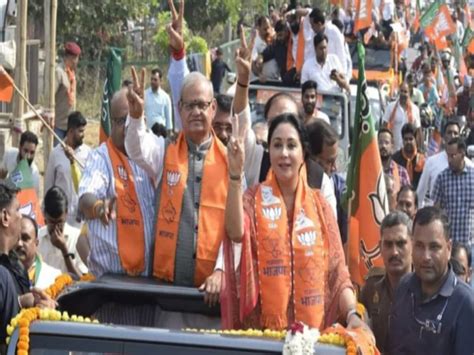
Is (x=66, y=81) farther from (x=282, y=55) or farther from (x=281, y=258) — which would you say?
(x=281, y=258)

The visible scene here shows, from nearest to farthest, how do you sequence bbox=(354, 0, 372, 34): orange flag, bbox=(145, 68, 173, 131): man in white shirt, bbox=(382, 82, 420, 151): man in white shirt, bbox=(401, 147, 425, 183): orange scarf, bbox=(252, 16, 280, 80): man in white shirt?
bbox=(401, 147, 425, 183): orange scarf, bbox=(145, 68, 173, 131): man in white shirt, bbox=(252, 16, 280, 80): man in white shirt, bbox=(382, 82, 420, 151): man in white shirt, bbox=(354, 0, 372, 34): orange flag

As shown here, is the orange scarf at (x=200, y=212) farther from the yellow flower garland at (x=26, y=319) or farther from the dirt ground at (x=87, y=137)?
the dirt ground at (x=87, y=137)

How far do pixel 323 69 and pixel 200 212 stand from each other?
352 inches

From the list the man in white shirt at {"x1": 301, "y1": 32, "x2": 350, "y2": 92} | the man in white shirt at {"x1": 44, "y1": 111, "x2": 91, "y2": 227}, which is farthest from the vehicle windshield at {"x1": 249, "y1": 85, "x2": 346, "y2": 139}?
the man in white shirt at {"x1": 44, "y1": 111, "x2": 91, "y2": 227}

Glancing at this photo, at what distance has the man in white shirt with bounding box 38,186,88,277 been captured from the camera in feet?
28.4

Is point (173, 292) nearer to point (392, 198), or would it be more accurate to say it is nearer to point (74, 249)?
point (74, 249)

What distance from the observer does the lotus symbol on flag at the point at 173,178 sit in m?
6.89

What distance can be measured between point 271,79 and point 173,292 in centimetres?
1077

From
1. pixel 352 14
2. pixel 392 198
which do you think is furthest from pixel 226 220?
pixel 352 14

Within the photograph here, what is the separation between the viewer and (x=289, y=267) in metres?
6.17

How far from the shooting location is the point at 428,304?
6285 mm

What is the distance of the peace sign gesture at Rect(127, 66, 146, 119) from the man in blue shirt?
1.45 meters

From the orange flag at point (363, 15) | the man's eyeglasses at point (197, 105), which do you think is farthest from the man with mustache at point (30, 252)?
the orange flag at point (363, 15)

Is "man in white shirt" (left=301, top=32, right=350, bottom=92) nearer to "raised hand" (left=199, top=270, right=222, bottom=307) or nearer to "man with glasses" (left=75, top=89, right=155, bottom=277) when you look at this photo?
"man with glasses" (left=75, top=89, right=155, bottom=277)
